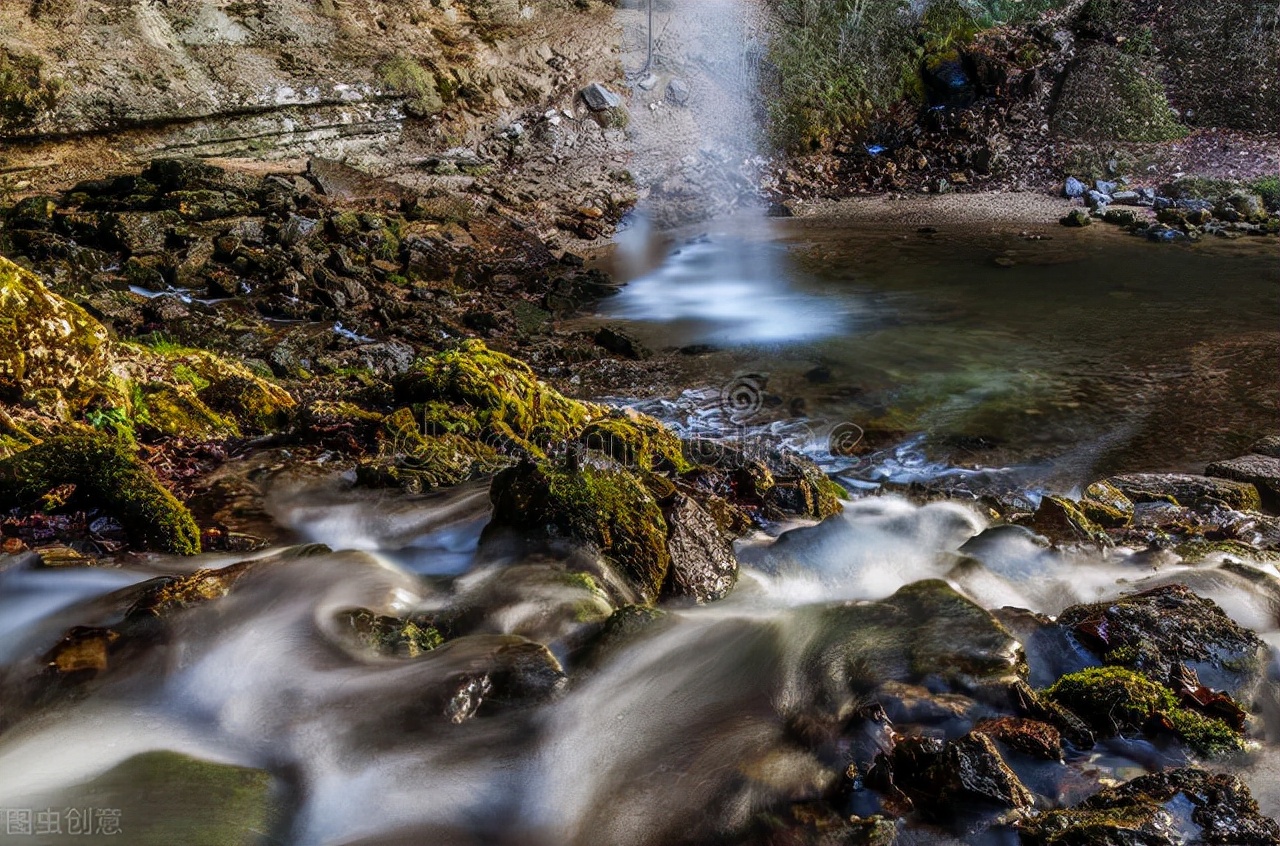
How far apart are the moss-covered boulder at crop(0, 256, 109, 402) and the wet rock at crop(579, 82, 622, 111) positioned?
16.0 meters

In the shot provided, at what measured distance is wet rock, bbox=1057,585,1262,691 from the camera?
3.53 meters

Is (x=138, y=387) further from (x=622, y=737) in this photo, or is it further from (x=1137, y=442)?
(x=1137, y=442)

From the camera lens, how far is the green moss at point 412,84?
17484 millimetres

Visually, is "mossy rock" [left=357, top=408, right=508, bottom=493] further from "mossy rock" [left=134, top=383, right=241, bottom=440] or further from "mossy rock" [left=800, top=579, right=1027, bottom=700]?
"mossy rock" [left=800, top=579, right=1027, bottom=700]

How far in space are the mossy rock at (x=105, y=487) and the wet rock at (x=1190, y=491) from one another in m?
6.76

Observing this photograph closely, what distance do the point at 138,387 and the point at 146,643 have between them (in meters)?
2.92

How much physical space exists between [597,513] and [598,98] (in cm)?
1763

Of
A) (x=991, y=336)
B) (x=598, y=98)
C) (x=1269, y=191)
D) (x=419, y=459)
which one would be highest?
(x=598, y=98)

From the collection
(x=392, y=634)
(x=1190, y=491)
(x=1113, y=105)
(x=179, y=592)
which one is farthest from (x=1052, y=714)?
(x=1113, y=105)

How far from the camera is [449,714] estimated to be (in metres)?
3.25

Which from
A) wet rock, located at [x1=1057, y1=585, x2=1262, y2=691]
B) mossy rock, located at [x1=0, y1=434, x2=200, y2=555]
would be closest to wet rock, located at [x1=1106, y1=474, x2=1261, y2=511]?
wet rock, located at [x1=1057, y1=585, x2=1262, y2=691]

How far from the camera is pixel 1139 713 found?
124 inches

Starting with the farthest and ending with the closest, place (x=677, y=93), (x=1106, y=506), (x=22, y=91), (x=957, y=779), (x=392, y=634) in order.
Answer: (x=677, y=93)
(x=22, y=91)
(x=1106, y=506)
(x=392, y=634)
(x=957, y=779)

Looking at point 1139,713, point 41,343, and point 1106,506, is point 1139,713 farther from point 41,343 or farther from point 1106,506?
point 41,343
